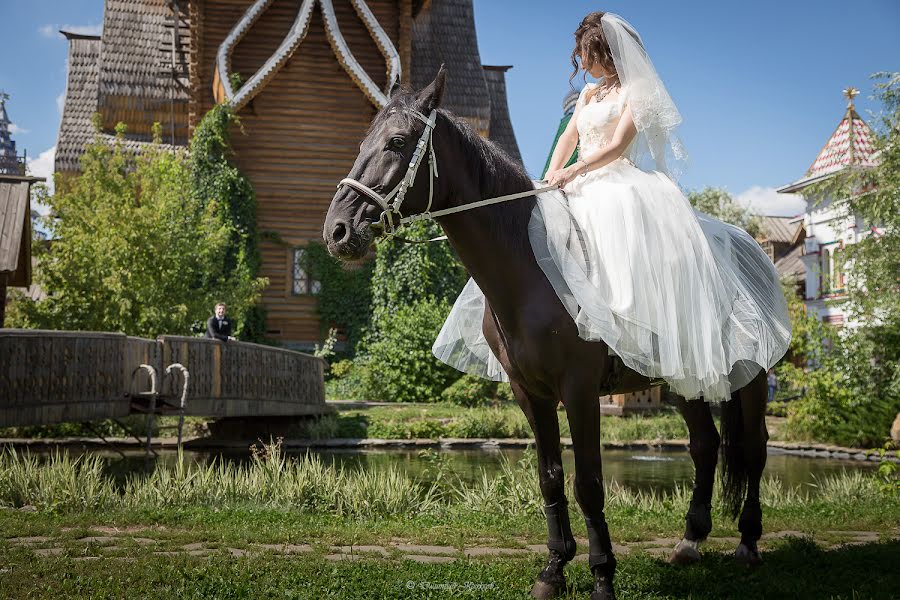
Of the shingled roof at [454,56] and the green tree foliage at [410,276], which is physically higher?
the shingled roof at [454,56]

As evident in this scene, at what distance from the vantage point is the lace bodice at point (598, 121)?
17.4 feet

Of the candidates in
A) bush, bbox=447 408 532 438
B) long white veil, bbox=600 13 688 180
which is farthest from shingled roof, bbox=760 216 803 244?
long white veil, bbox=600 13 688 180

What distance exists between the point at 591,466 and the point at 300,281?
2109 centimetres

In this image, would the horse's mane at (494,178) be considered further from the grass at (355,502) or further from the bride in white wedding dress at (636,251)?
the grass at (355,502)

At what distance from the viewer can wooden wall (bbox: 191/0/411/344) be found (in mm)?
24500

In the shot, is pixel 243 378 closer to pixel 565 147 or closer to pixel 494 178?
pixel 565 147

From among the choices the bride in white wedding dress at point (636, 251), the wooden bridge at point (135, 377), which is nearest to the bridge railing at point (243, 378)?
the wooden bridge at point (135, 377)

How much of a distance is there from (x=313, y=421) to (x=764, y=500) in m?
10.9

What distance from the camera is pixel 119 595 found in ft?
15.3

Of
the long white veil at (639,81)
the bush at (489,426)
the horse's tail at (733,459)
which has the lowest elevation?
the bush at (489,426)

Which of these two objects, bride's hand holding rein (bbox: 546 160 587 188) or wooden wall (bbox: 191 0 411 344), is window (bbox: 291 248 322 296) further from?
bride's hand holding rein (bbox: 546 160 587 188)

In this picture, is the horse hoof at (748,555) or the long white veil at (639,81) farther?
the horse hoof at (748,555)

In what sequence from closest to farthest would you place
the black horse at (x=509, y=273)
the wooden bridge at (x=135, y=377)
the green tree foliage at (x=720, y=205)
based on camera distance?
the black horse at (x=509, y=273) → the wooden bridge at (x=135, y=377) → the green tree foliage at (x=720, y=205)

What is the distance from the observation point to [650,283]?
494 cm
